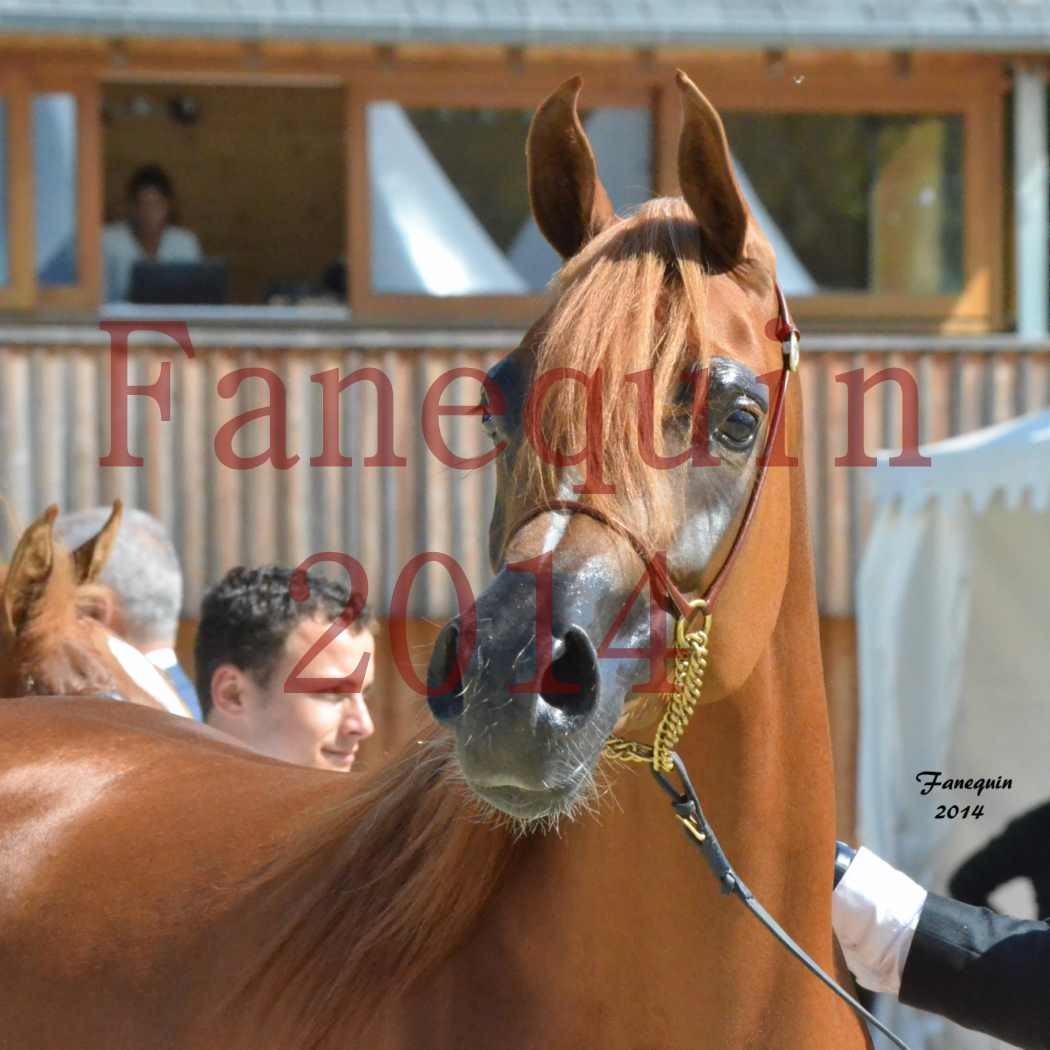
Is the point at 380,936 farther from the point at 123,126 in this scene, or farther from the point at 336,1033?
the point at 123,126

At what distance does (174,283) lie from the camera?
365 inches

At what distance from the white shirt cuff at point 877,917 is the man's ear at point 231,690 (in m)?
1.93

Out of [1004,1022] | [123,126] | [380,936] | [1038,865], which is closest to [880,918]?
[1004,1022]

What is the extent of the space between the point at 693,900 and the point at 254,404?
710 centimetres

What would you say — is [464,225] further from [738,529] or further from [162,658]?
[738,529]

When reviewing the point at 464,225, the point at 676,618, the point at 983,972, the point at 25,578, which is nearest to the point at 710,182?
the point at 676,618

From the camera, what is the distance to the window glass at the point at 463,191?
907cm

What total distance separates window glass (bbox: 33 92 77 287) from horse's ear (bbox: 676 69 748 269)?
24.5 ft

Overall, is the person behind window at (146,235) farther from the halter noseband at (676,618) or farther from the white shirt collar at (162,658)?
the halter noseband at (676,618)

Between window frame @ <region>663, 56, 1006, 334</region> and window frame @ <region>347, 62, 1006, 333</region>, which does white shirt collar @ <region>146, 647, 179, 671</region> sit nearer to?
window frame @ <region>347, 62, 1006, 333</region>

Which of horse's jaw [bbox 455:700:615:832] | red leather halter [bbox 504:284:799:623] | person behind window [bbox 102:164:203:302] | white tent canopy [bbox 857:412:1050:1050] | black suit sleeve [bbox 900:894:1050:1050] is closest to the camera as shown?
horse's jaw [bbox 455:700:615:832]

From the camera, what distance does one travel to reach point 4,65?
8945 mm

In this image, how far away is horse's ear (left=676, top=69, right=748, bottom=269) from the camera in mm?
2100

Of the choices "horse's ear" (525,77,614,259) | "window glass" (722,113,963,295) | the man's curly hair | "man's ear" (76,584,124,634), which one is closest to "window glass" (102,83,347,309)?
"window glass" (722,113,963,295)
